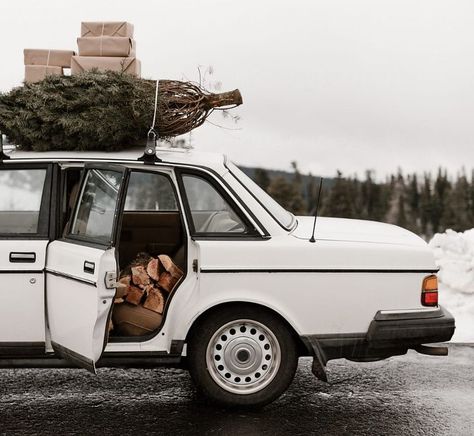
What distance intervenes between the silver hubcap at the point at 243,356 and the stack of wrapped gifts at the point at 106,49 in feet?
7.53

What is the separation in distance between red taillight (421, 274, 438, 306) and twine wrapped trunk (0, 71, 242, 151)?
224cm

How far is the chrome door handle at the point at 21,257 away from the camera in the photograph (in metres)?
5.24

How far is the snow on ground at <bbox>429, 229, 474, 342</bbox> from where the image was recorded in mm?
8875

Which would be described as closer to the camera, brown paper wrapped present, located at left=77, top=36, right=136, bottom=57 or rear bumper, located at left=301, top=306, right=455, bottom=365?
rear bumper, located at left=301, top=306, right=455, bottom=365

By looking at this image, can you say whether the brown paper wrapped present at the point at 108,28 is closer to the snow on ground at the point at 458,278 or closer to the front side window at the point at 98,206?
the front side window at the point at 98,206

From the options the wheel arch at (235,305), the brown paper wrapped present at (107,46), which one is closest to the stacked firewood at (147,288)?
the wheel arch at (235,305)

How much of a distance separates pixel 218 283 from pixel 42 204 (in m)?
1.46

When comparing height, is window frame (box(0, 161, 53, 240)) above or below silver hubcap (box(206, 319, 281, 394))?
above

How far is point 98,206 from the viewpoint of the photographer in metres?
5.29

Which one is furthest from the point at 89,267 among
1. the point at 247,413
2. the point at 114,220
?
the point at 247,413

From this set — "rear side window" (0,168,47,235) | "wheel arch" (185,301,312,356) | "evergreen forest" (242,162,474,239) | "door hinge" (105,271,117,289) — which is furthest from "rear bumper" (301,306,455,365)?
"evergreen forest" (242,162,474,239)

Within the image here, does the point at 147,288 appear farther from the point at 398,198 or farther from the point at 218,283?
the point at 398,198

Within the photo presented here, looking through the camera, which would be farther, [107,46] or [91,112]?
[107,46]

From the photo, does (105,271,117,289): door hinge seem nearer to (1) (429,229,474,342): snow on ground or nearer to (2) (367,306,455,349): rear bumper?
(2) (367,306,455,349): rear bumper
